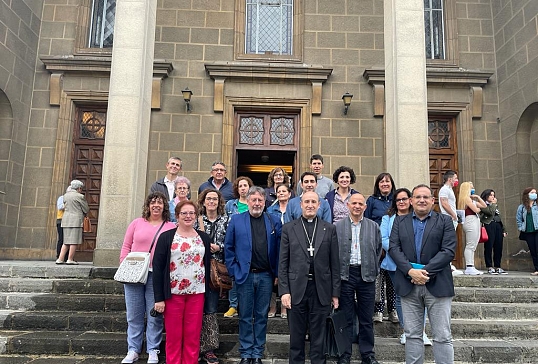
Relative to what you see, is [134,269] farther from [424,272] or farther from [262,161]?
[262,161]

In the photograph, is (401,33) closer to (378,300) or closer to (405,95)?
(405,95)

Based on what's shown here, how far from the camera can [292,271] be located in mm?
4512

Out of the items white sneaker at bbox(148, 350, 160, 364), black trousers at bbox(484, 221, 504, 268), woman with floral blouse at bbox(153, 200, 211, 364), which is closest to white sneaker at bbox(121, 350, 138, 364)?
white sneaker at bbox(148, 350, 160, 364)

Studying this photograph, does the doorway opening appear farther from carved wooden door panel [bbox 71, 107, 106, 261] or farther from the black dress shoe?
the black dress shoe

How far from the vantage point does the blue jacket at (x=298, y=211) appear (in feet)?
17.3

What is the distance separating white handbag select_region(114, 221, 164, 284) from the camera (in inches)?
185

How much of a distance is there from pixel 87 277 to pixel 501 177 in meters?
9.55

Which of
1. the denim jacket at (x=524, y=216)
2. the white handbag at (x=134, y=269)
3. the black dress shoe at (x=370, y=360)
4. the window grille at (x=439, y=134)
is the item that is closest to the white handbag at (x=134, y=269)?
the white handbag at (x=134, y=269)

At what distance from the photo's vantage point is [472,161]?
36.2 ft

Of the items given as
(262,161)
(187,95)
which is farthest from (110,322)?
(262,161)

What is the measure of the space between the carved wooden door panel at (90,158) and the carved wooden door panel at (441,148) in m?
8.24

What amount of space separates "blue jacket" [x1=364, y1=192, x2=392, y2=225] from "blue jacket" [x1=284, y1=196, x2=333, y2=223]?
0.73m

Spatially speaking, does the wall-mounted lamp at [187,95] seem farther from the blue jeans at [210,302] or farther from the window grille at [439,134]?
the blue jeans at [210,302]

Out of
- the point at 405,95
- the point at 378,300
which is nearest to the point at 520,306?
the point at 378,300
